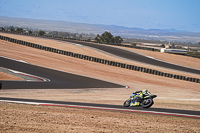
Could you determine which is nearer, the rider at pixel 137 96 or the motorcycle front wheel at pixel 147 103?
the motorcycle front wheel at pixel 147 103

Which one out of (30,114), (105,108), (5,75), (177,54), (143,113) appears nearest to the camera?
(30,114)

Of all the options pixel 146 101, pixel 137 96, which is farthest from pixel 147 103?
pixel 137 96

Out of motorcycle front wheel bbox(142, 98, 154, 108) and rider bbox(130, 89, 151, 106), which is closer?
motorcycle front wheel bbox(142, 98, 154, 108)

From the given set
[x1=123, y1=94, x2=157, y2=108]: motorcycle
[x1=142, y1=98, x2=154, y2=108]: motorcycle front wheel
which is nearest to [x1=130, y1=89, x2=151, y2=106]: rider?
[x1=123, y1=94, x2=157, y2=108]: motorcycle

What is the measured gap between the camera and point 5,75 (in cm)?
3020

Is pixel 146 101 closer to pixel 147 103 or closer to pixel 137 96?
pixel 147 103

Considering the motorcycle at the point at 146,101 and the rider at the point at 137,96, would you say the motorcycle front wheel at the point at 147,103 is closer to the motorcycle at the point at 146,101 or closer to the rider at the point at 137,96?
the motorcycle at the point at 146,101

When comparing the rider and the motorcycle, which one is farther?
the rider

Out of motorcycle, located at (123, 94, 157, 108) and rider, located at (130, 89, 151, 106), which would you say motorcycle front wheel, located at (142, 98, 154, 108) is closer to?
motorcycle, located at (123, 94, 157, 108)

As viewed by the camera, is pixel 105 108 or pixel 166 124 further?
pixel 105 108

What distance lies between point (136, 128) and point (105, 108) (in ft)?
14.7

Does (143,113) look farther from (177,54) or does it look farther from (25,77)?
(177,54)

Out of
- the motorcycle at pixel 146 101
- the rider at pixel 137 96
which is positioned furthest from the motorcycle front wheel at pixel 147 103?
the rider at pixel 137 96

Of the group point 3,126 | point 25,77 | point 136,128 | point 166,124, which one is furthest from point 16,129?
point 25,77
